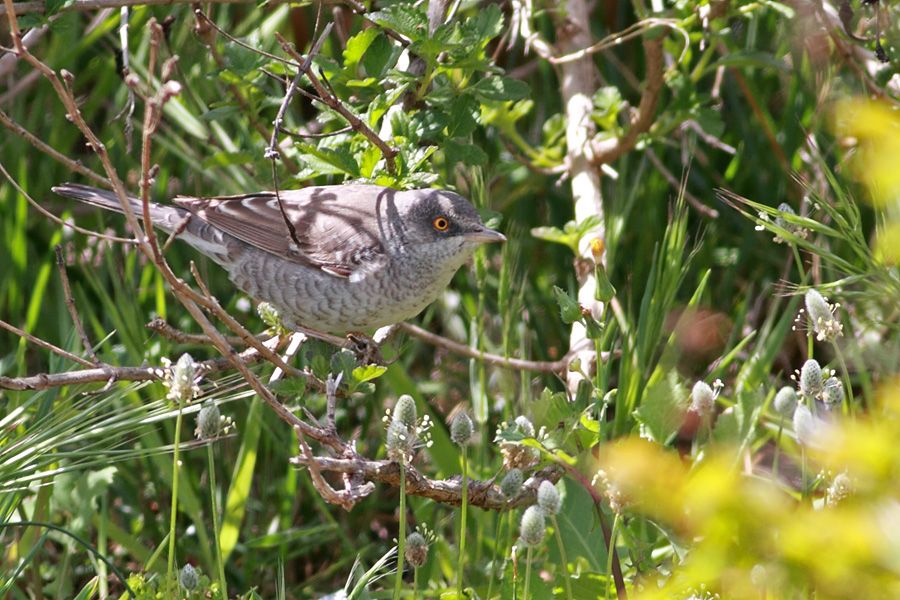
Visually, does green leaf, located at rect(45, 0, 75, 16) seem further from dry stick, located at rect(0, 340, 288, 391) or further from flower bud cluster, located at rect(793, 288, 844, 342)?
flower bud cluster, located at rect(793, 288, 844, 342)

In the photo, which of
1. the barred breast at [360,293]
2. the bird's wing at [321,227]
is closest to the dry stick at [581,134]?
the barred breast at [360,293]

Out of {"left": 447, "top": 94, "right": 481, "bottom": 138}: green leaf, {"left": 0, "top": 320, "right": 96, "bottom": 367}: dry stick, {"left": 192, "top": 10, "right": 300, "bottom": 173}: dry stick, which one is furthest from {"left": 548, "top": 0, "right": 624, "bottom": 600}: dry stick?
{"left": 0, "top": 320, "right": 96, "bottom": 367}: dry stick

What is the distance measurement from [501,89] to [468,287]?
1123mm

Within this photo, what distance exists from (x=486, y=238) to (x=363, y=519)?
1.11m

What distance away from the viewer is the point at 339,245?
3082mm

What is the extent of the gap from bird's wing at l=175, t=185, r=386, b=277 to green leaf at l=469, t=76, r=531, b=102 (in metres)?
0.60

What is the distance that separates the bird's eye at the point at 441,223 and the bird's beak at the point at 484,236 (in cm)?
7

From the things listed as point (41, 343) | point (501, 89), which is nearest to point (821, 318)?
point (501, 89)

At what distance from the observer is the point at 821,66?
138 inches

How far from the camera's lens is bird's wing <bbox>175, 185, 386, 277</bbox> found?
305 cm

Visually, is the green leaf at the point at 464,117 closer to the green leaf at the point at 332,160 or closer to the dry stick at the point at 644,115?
the green leaf at the point at 332,160

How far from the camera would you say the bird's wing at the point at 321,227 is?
3.05m

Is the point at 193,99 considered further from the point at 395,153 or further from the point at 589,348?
the point at 589,348

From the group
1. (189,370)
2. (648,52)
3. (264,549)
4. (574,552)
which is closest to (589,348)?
(574,552)
